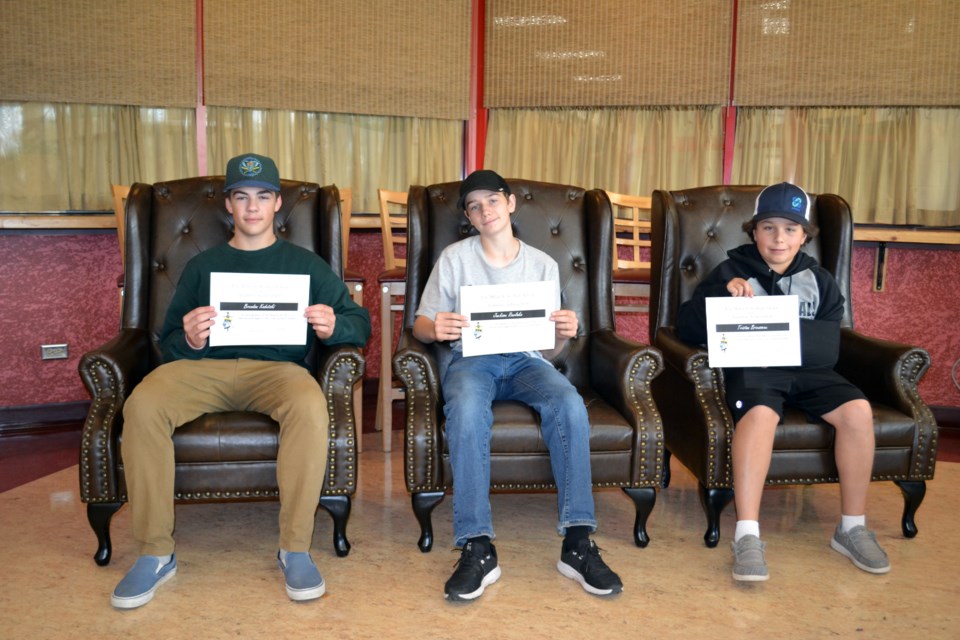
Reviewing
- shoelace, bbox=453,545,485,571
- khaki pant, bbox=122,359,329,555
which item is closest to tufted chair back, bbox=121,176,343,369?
khaki pant, bbox=122,359,329,555

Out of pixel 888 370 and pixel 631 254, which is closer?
pixel 888 370

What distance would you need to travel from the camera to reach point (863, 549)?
2.54 metres

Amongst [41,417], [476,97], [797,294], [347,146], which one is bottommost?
[41,417]

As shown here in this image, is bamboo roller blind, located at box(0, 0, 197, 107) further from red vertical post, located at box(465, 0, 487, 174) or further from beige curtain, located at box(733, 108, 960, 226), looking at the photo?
beige curtain, located at box(733, 108, 960, 226)

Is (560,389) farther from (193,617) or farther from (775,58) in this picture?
(775,58)

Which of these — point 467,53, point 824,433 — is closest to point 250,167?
point 824,433

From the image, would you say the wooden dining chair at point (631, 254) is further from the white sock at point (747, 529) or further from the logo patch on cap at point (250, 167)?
the logo patch on cap at point (250, 167)

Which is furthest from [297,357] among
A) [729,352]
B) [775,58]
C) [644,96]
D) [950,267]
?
[950,267]

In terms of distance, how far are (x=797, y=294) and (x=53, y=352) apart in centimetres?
358

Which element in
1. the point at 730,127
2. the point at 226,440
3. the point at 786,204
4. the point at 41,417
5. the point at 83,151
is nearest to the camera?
the point at 226,440

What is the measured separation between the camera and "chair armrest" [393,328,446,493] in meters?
2.49

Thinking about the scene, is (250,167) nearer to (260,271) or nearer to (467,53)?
(260,271)

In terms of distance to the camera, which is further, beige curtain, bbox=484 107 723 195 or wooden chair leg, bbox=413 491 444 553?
beige curtain, bbox=484 107 723 195

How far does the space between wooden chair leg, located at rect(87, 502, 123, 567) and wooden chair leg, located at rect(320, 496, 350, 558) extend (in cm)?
61
